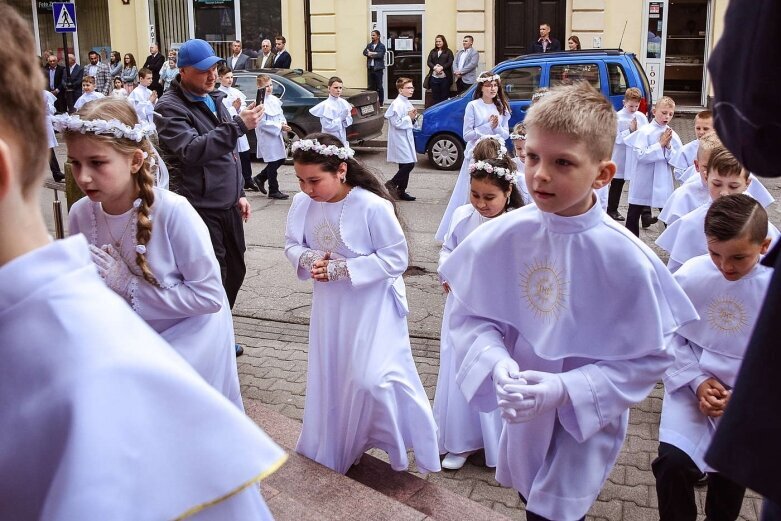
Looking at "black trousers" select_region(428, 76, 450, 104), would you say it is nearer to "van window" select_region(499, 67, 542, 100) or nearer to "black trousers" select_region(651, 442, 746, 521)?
"van window" select_region(499, 67, 542, 100)

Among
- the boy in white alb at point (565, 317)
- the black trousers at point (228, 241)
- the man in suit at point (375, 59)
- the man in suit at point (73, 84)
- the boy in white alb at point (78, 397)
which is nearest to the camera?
the boy in white alb at point (78, 397)

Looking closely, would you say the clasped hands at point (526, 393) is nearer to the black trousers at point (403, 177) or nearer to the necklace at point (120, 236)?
the necklace at point (120, 236)

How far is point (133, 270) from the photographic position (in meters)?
3.57

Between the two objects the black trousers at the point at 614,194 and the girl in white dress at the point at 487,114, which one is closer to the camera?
the black trousers at the point at 614,194

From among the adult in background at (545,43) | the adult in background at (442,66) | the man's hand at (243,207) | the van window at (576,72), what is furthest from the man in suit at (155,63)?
the man's hand at (243,207)

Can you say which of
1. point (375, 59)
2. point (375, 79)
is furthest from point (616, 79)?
point (375, 79)

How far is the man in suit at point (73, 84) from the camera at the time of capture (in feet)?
75.0

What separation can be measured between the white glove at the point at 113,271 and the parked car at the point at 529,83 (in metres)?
11.1

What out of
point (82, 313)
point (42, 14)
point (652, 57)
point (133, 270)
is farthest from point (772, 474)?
point (42, 14)

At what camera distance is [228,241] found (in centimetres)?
574

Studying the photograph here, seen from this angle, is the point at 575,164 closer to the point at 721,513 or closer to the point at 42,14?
the point at 721,513

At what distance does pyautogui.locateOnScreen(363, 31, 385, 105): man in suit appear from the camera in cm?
2203

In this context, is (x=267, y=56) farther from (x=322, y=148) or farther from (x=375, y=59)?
(x=322, y=148)

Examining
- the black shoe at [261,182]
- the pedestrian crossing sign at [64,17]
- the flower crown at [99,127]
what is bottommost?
the black shoe at [261,182]
